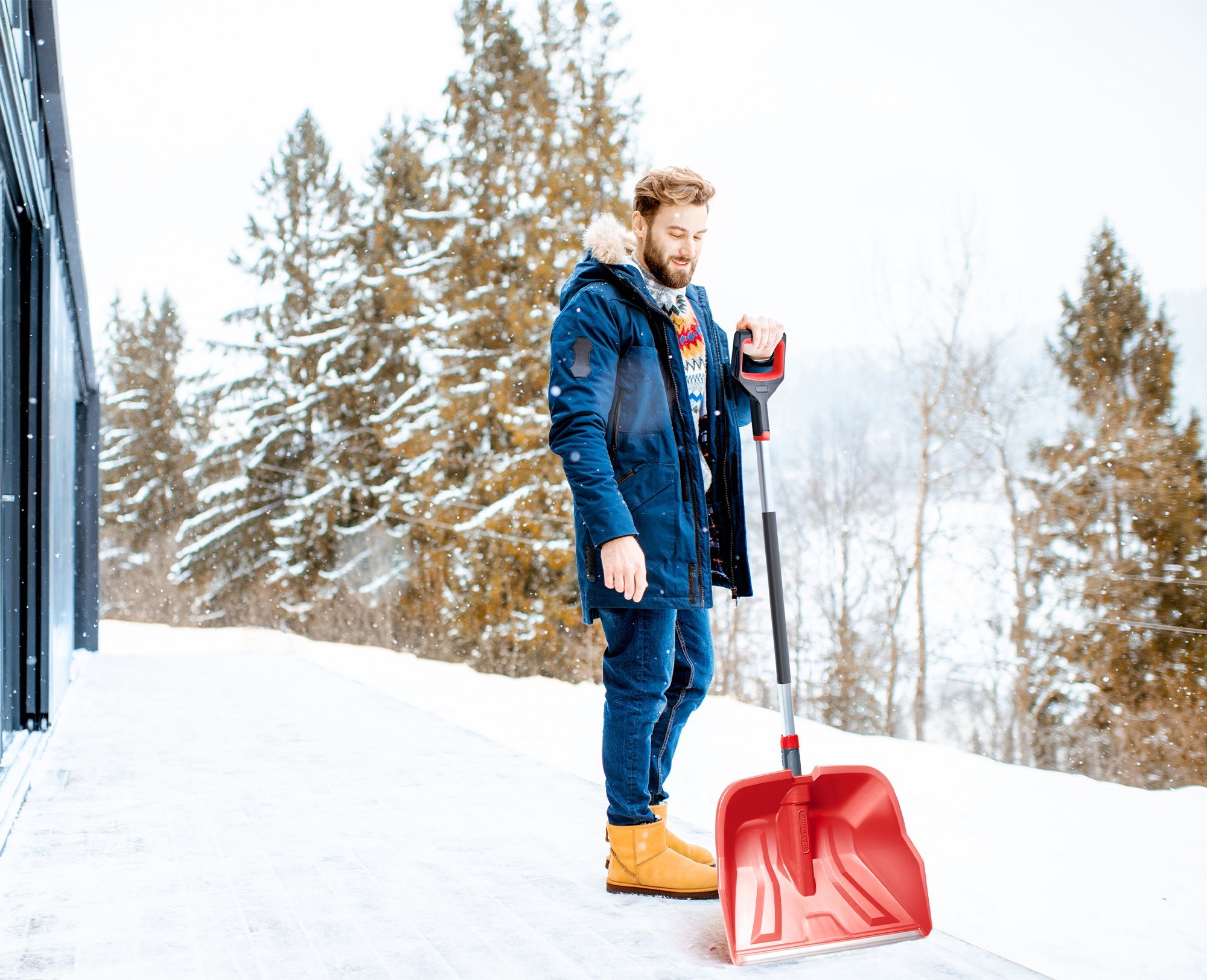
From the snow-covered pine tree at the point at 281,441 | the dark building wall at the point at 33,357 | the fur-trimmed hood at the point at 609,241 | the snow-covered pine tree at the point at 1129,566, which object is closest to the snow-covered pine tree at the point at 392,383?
the snow-covered pine tree at the point at 281,441

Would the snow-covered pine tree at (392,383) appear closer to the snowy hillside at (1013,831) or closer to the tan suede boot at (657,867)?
the snowy hillside at (1013,831)

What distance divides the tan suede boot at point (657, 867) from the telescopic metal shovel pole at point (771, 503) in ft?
1.08

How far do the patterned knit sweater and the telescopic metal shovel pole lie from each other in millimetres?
73

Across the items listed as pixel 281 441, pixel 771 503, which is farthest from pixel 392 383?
pixel 771 503

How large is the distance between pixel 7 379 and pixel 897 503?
15711 millimetres

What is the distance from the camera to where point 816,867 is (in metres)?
1.79

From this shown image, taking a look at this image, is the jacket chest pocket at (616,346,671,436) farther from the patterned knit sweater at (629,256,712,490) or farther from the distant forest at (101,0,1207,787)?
the distant forest at (101,0,1207,787)

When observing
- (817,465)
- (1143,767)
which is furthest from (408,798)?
(817,465)

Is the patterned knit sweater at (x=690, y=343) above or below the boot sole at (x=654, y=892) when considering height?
above

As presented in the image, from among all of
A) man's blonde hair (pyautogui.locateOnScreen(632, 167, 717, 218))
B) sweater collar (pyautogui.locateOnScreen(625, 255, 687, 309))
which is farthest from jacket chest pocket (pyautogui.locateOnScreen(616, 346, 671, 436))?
man's blonde hair (pyautogui.locateOnScreen(632, 167, 717, 218))

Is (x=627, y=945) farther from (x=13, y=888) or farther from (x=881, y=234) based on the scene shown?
(x=881, y=234)

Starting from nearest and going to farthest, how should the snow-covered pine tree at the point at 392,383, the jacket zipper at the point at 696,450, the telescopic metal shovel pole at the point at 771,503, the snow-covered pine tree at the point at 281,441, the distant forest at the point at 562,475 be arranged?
1. the telescopic metal shovel pole at the point at 771,503
2. the jacket zipper at the point at 696,450
3. the distant forest at the point at 562,475
4. the snow-covered pine tree at the point at 392,383
5. the snow-covered pine tree at the point at 281,441

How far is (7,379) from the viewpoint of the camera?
12.1 ft

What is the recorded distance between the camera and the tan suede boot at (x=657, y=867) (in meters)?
2.08
